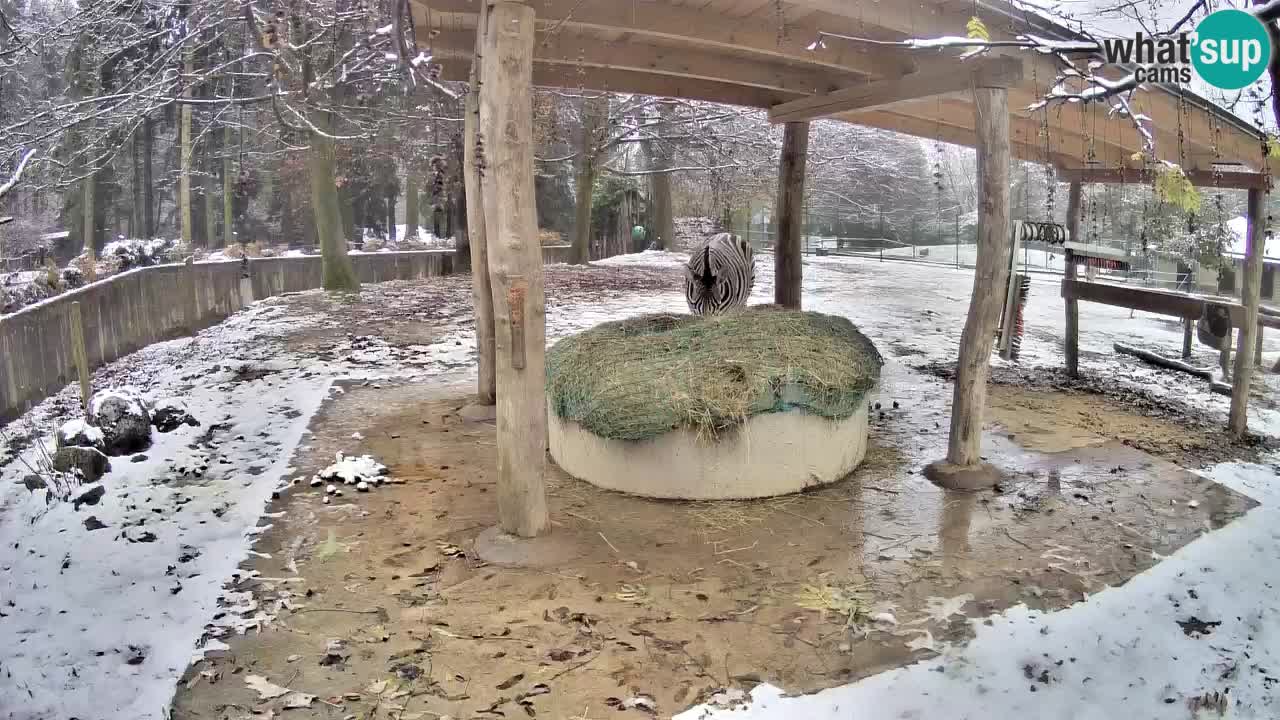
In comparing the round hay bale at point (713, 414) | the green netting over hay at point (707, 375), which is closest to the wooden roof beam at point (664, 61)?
the green netting over hay at point (707, 375)

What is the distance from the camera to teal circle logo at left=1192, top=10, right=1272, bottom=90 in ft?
9.55

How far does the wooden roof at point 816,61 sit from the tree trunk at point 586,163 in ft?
21.7

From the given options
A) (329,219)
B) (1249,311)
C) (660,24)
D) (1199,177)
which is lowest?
(1249,311)

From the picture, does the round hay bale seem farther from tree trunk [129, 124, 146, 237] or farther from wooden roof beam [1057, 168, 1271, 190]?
tree trunk [129, 124, 146, 237]

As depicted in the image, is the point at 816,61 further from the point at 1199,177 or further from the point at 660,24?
the point at 1199,177

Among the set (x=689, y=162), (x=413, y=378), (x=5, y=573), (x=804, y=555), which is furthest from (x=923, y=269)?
(x=5, y=573)

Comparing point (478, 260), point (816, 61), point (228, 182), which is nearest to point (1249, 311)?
point (816, 61)

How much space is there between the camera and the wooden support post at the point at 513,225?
4.28 meters

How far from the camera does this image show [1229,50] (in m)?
3.06

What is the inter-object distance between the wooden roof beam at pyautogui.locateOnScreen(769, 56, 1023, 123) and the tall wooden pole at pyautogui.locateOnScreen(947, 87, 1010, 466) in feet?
0.39

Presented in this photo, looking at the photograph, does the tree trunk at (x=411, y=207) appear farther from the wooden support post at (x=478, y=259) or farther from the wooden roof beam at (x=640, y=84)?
the wooden support post at (x=478, y=259)

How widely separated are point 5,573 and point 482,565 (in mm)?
2417

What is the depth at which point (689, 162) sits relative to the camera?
21.2 meters

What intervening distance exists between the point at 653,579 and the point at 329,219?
40.3ft
